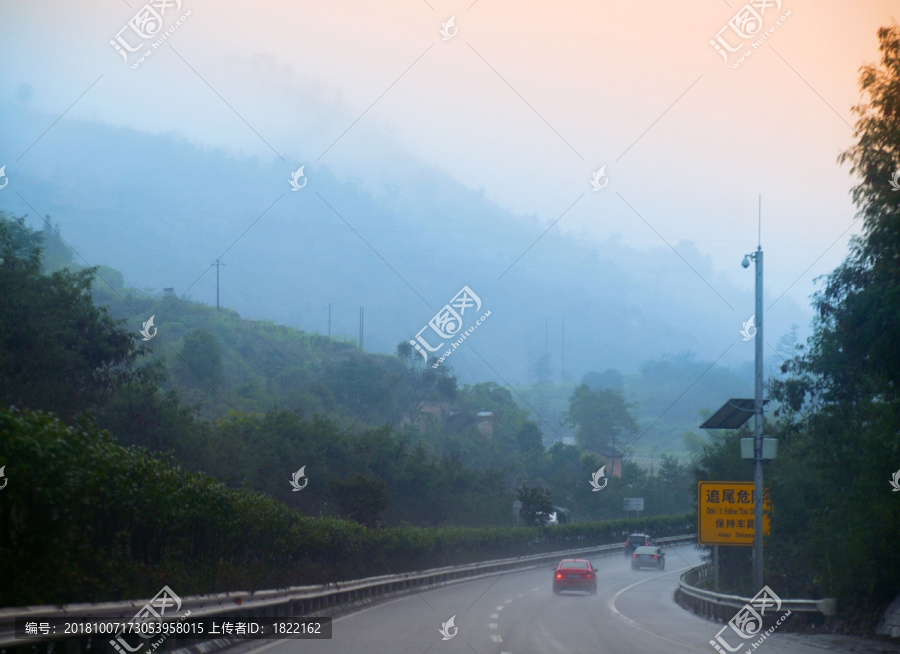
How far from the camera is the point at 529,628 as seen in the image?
18.5m

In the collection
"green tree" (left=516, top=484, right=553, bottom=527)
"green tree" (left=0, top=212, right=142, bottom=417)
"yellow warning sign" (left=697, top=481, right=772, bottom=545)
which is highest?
"green tree" (left=0, top=212, right=142, bottom=417)

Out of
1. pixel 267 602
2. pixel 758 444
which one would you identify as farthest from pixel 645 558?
pixel 267 602

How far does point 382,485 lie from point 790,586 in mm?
16397

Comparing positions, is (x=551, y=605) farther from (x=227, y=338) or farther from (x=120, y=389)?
(x=227, y=338)

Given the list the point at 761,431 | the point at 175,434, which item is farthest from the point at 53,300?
the point at 761,431

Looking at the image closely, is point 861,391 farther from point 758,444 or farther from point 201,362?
point 201,362

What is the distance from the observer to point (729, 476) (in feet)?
117

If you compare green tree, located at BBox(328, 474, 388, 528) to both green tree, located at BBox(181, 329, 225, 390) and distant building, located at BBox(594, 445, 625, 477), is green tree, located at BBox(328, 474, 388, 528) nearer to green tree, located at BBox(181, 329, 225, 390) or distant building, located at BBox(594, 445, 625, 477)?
green tree, located at BBox(181, 329, 225, 390)

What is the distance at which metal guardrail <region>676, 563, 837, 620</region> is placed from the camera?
19688 millimetres

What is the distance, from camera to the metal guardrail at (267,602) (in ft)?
27.1

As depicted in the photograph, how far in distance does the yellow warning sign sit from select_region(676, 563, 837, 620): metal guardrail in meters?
1.95

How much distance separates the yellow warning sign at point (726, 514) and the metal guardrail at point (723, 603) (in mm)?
1949
